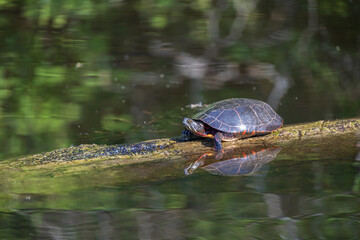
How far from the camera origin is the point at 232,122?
162 inches

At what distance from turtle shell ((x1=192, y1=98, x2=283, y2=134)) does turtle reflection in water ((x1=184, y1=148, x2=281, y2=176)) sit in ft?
0.82

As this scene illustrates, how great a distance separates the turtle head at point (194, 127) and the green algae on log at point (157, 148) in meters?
0.15

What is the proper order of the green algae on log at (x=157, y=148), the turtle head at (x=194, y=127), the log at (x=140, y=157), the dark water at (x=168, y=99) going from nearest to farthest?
1. the dark water at (x=168, y=99)
2. the log at (x=140, y=157)
3. the green algae on log at (x=157, y=148)
4. the turtle head at (x=194, y=127)

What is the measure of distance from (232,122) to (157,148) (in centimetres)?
79

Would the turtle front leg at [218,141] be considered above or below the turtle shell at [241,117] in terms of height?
below

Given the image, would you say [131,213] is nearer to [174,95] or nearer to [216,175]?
[216,175]

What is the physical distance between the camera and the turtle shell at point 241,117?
4105mm

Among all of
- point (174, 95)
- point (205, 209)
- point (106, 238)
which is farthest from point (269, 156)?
point (174, 95)

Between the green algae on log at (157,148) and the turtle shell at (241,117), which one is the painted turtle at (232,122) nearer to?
the turtle shell at (241,117)

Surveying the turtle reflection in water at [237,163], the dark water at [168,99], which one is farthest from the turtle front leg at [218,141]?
the dark water at [168,99]

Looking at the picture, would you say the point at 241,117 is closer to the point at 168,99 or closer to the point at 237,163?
the point at 237,163

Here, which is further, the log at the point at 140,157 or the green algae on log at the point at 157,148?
the green algae on log at the point at 157,148

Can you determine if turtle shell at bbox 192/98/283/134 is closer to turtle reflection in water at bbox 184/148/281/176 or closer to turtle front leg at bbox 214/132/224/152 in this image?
turtle front leg at bbox 214/132/224/152

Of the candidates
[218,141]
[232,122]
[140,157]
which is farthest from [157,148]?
[232,122]
